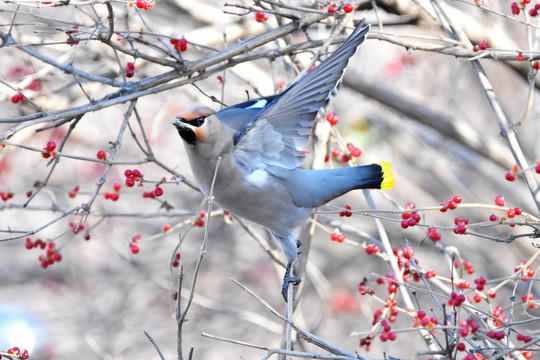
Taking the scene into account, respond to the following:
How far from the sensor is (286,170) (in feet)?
10.8

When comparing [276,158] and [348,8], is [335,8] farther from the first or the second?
[276,158]

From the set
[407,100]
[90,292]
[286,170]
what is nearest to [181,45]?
[286,170]

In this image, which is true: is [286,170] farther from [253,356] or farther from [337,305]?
[253,356]

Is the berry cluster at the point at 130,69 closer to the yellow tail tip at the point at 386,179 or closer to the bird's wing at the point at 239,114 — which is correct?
the bird's wing at the point at 239,114

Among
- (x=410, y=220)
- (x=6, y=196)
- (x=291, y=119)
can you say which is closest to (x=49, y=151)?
(x=6, y=196)

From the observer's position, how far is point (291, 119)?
3.00 metres

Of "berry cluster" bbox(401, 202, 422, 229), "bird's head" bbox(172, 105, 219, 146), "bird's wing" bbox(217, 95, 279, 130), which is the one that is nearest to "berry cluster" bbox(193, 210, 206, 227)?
"bird's wing" bbox(217, 95, 279, 130)

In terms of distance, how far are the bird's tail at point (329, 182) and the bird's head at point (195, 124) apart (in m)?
0.49

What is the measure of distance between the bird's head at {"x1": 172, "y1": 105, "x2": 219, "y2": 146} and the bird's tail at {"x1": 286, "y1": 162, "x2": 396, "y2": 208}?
1.62 feet

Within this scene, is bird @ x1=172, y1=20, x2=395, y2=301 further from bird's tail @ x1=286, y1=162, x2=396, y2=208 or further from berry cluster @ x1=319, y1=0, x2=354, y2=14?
berry cluster @ x1=319, y1=0, x2=354, y2=14

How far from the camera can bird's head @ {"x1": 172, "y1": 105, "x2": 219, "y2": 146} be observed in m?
2.97

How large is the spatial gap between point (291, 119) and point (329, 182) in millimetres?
434

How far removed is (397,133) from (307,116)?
11.4 ft

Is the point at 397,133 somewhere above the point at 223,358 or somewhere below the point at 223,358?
above
